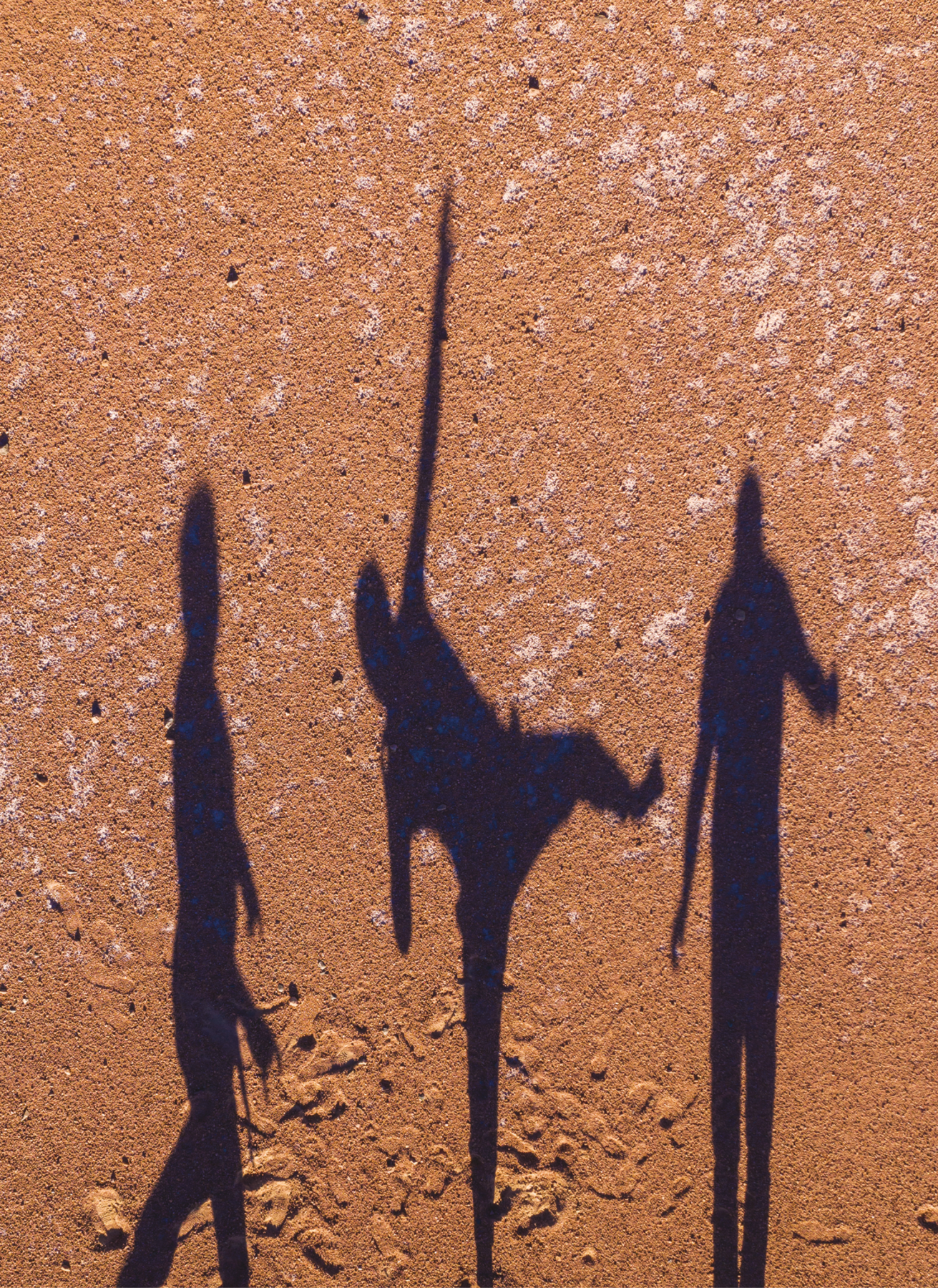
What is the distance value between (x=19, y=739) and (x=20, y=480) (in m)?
1.10

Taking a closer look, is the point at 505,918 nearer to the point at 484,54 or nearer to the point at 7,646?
the point at 7,646

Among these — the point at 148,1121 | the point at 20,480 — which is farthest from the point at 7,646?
the point at 148,1121

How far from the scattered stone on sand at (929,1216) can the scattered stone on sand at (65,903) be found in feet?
12.1

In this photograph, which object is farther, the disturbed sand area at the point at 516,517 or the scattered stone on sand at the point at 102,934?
the scattered stone on sand at the point at 102,934

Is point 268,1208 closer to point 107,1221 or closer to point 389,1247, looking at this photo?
point 389,1247

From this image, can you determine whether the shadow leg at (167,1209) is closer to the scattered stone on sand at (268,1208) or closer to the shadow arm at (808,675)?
the scattered stone on sand at (268,1208)

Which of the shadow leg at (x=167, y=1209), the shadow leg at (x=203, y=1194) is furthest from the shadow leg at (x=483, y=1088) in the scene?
the shadow leg at (x=167, y=1209)

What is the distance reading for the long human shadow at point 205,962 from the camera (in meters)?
2.80

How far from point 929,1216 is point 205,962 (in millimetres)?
3164

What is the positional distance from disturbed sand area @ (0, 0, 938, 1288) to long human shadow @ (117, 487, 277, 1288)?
2.2 inches

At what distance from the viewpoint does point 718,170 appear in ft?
8.95

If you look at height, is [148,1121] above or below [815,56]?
below

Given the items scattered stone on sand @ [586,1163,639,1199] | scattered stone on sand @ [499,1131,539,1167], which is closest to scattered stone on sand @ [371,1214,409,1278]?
scattered stone on sand @ [499,1131,539,1167]

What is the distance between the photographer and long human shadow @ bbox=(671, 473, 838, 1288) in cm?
277
